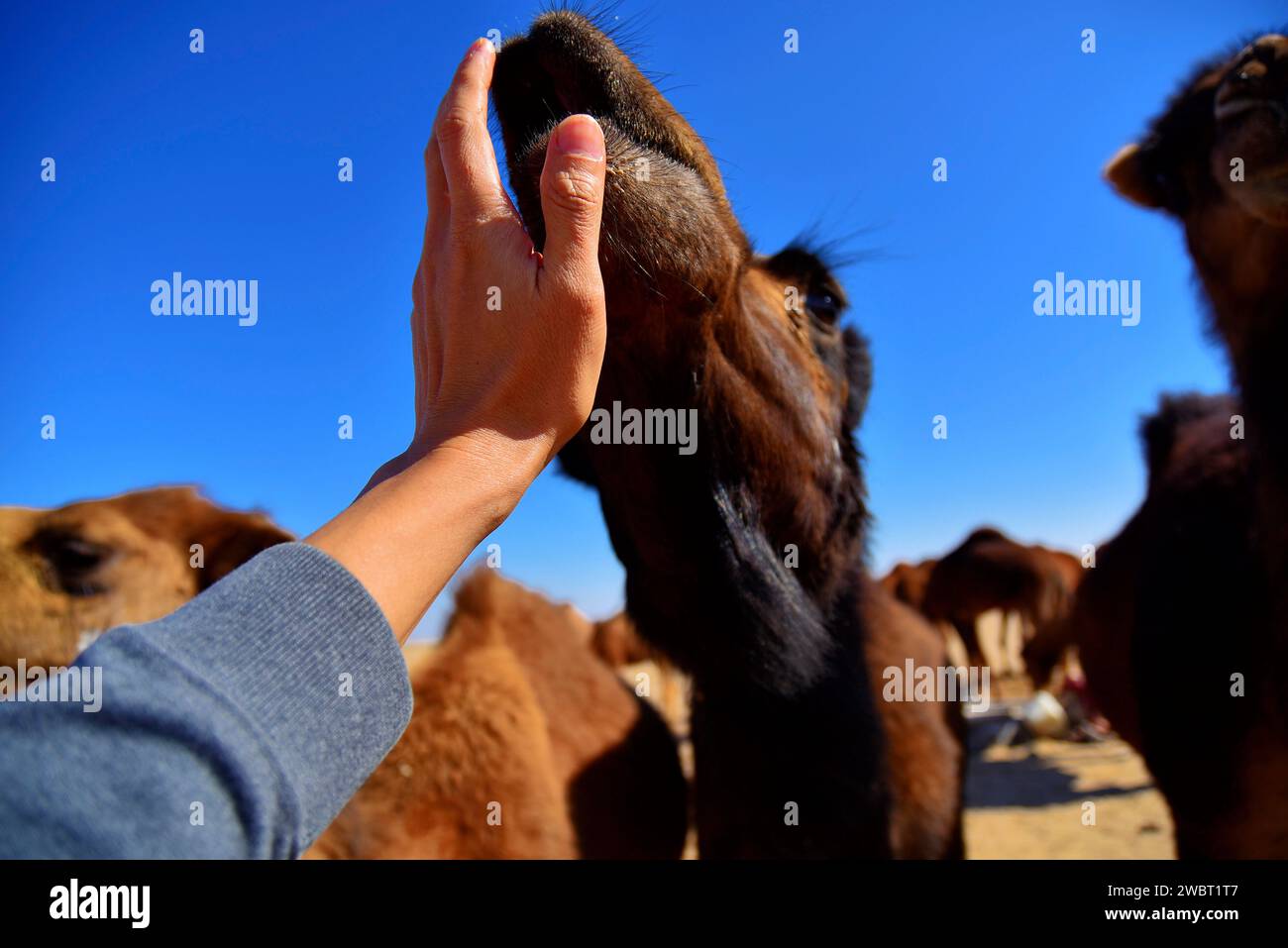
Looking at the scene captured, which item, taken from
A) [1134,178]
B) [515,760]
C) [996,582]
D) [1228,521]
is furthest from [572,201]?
[996,582]

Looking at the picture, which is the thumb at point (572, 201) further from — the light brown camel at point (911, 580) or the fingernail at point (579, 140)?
the light brown camel at point (911, 580)

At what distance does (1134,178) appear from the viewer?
13.5 ft

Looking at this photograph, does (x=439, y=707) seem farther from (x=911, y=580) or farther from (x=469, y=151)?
(x=911, y=580)

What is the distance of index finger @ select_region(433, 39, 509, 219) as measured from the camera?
3.57 feet

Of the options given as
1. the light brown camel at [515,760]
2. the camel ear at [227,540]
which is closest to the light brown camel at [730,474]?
the light brown camel at [515,760]

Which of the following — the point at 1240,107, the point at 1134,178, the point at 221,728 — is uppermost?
the point at 1134,178

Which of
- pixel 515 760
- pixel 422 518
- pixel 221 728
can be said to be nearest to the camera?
pixel 221 728

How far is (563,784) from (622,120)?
2951 mm

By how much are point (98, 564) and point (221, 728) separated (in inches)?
134

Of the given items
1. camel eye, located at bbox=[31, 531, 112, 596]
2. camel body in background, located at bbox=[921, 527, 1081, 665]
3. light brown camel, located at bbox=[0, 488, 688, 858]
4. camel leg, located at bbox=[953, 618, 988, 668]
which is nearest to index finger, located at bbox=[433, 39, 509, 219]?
light brown camel, located at bbox=[0, 488, 688, 858]

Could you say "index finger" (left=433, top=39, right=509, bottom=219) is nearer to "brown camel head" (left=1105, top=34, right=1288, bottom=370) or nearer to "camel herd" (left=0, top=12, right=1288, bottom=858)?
"camel herd" (left=0, top=12, right=1288, bottom=858)

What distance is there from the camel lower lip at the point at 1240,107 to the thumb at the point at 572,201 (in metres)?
3.03

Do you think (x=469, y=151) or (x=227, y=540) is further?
(x=227, y=540)
